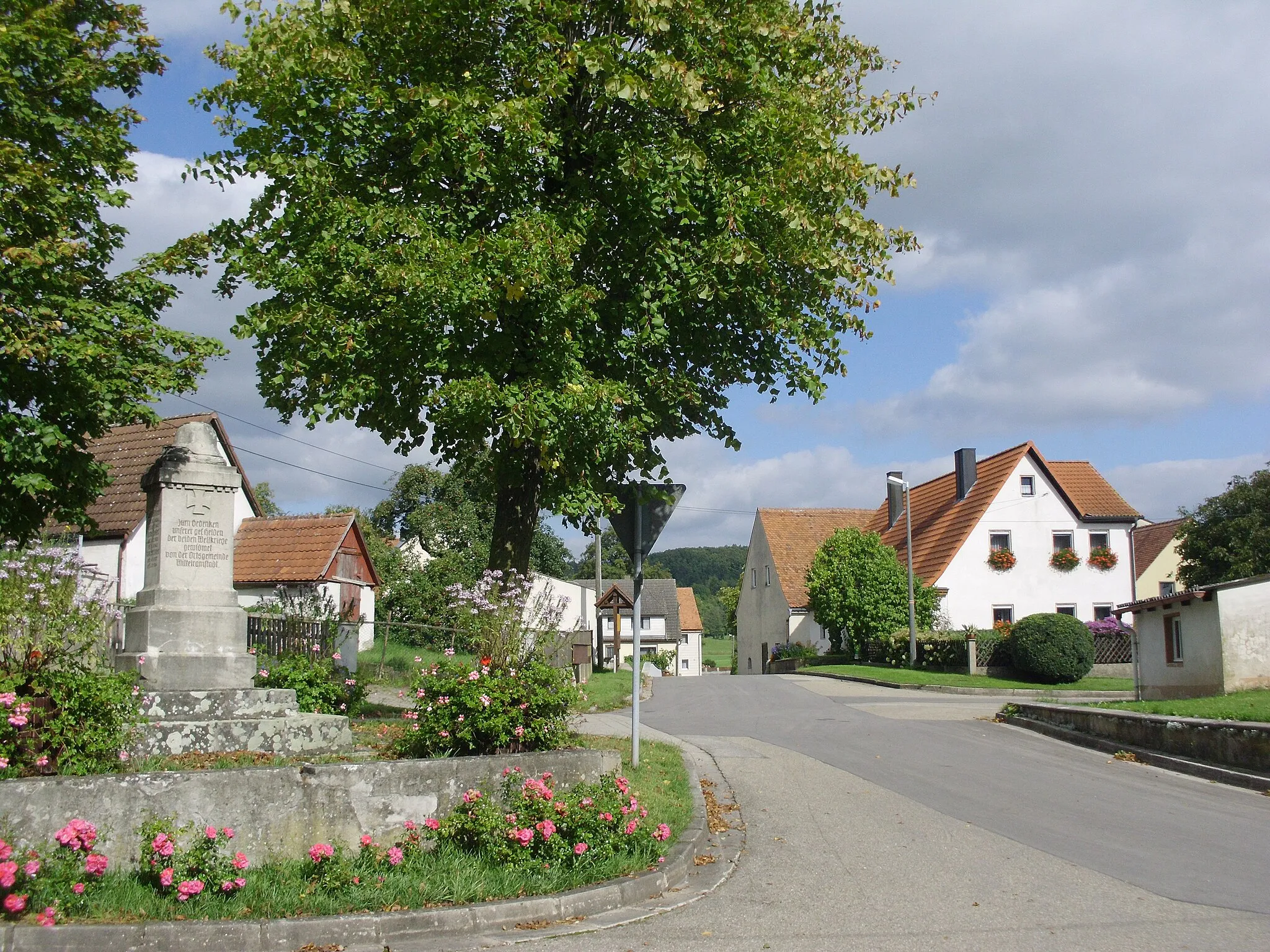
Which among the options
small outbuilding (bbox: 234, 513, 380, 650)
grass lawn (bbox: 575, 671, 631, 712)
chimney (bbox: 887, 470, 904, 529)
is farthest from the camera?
chimney (bbox: 887, 470, 904, 529)

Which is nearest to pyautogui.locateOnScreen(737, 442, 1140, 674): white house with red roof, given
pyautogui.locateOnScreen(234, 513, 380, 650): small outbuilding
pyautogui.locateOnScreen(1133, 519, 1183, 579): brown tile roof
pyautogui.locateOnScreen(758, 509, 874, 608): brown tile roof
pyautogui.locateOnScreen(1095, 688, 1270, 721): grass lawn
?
pyautogui.locateOnScreen(758, 509, 874, 608): brown tile roof

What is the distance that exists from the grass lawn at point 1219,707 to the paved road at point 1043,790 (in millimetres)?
1549

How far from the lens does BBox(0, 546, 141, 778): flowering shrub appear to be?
6.46 meters

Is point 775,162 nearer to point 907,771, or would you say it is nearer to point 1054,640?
point 907,771

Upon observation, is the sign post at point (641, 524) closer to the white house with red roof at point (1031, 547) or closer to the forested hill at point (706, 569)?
the white house with red roof at point (1031, 547)

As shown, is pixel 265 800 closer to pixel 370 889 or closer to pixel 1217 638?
pixel 370 889

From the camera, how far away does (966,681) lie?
29.1 m

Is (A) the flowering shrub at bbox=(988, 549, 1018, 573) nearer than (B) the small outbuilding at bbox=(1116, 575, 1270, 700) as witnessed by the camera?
No

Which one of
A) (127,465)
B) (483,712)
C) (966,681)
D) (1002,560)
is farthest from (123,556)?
(1002,560)

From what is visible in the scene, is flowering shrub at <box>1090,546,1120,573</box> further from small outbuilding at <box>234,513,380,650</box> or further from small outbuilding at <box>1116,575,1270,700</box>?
small outbuilding at <box>234,513,380,650</box>

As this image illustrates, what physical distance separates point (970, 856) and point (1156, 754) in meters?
6.89

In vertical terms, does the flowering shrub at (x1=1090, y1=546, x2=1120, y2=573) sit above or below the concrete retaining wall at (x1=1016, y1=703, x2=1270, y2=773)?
above

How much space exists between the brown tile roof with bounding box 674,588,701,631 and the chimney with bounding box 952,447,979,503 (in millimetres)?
36219

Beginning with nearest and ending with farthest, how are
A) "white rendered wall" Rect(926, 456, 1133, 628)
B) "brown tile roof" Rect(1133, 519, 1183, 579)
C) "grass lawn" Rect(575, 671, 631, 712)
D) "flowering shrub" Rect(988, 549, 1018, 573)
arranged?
"grass lawn" Rect(575, 671, 631, 712) → "flowering shrub" Rect(988, 549, 1018, 573) → "white rendered wall" Rect(926, 456, 1133, 628) → "brown tile roof" Rect(1133, 519, 1183, 579)
